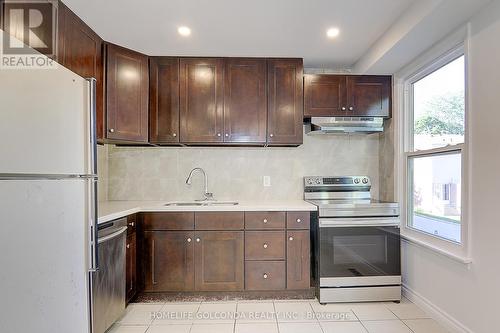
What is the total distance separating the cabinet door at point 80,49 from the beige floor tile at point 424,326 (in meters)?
3.02

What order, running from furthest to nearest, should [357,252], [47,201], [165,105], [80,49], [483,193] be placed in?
1. [165,105]
2. [357,252]
3. [80,49]
4. [483,193]
5. [47,201]

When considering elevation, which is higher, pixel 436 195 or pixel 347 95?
pixel 347 95

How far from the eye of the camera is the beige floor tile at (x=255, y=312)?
2.18 m

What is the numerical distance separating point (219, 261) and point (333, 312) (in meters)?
1.11

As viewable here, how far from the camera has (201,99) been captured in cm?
272

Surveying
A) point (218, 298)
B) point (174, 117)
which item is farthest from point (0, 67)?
point (218, 298)

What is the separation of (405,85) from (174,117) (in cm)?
243

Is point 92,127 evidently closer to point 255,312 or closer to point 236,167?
point 236,167

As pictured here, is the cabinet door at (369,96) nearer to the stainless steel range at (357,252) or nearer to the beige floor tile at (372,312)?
the stainless steel range at (357,252)

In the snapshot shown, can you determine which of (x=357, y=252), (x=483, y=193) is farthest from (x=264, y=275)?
(x=483, y=193)

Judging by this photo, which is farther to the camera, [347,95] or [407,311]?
[347,95]

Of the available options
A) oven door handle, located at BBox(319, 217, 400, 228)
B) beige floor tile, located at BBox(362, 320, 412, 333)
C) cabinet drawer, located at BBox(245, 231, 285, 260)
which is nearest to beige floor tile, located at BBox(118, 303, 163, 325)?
cabinet drawer, located at BBox(245, 231, 285, 260)

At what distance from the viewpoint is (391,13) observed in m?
2.00

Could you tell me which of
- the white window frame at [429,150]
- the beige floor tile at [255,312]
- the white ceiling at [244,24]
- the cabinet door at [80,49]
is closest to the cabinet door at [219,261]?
the beige floor tile at [255,312]
